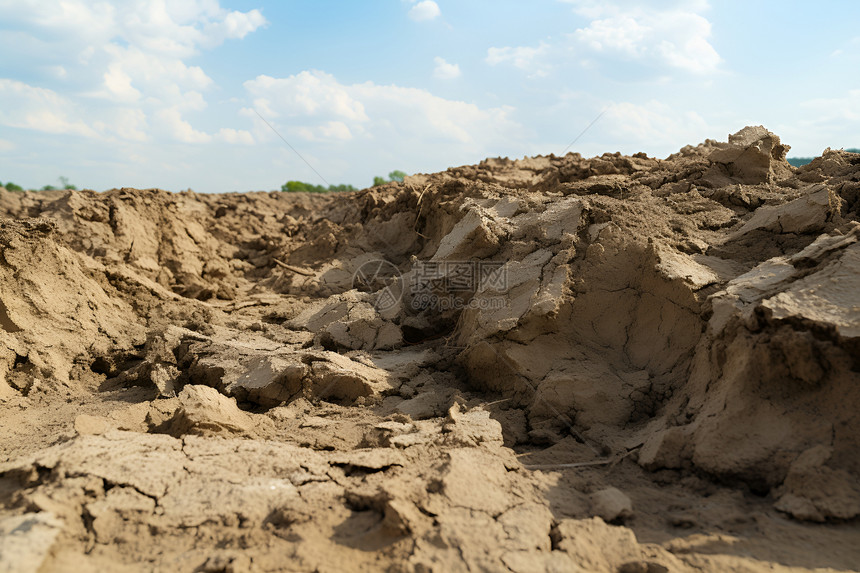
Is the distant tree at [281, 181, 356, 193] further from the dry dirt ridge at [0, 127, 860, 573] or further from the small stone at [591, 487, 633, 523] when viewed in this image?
the small stone at [591, 487, 633, 523]

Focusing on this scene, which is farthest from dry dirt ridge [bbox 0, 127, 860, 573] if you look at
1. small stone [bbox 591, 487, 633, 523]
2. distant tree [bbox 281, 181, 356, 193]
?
distant tree [bbox 281, 181, 356, 193]

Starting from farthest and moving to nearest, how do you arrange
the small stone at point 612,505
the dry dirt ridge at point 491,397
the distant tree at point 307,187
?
the distant tree at point 307,187, the small stone at point 612,505, the dry dirt ridge at point 491,397

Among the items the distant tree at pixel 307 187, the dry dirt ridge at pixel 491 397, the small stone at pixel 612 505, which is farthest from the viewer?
the distant tree at pixel 307 187

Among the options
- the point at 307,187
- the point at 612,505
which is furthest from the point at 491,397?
the point at 307,187

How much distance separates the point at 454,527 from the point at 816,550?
1342mm

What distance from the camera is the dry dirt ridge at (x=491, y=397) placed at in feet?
6.68

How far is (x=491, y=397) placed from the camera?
3.50 m

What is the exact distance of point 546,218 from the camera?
425cm

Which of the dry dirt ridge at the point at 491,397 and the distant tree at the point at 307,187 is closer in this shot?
the dry dirt ridge at the point at 491,397

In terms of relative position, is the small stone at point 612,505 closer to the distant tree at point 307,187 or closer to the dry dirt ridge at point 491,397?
the dry dirt ridge at point 491,397

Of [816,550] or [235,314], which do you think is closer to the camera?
[816,550]

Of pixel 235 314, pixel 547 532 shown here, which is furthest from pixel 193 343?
pixel 547 532

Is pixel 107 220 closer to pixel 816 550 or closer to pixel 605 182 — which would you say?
pixel 605 182

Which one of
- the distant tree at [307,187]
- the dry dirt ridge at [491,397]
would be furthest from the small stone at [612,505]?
the distant tree at [307,187]
